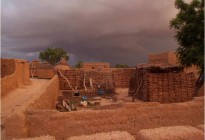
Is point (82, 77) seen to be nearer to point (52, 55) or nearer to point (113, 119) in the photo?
point (113, 119)

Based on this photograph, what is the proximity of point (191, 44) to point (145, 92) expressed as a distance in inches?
123

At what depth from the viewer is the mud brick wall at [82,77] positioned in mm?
19109

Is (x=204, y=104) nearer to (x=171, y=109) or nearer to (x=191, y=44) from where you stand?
(x=171, y=109)

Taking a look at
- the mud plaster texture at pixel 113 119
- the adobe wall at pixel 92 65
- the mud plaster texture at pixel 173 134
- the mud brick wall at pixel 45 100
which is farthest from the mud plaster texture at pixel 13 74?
the mud plaster texture at pixel 173 134

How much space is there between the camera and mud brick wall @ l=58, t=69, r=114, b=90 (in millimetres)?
19109

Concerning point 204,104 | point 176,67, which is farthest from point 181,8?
point 204,104

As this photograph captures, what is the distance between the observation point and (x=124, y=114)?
6164 millimetres

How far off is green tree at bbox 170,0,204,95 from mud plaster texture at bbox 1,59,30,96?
419 inches

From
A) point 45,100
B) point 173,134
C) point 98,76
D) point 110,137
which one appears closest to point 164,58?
point 98,76

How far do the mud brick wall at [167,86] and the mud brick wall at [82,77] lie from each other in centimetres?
683

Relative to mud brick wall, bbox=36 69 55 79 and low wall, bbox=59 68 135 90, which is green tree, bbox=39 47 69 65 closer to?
mud brick wall, bbox=36 69 55 79

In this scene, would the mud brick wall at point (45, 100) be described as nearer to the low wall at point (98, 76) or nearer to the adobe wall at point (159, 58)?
the low wall at point (98, 76)

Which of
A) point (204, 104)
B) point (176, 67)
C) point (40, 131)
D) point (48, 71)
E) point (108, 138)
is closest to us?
point (108, 138)

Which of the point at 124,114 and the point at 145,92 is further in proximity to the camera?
the point at 145,92
